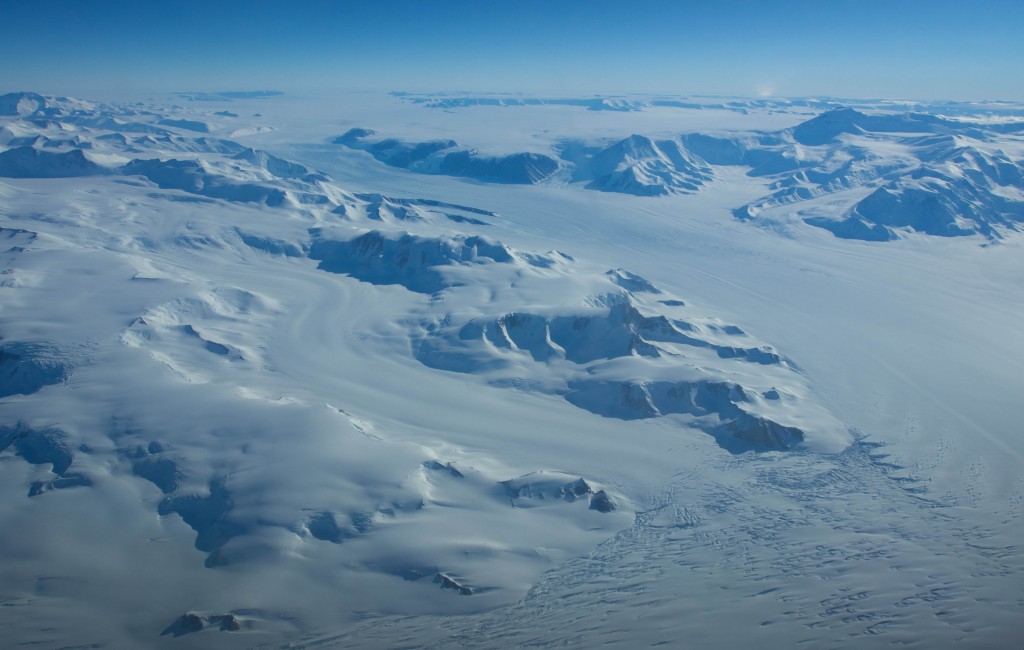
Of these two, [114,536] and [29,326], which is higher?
[29,326]

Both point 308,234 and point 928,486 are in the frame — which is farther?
point 308,234

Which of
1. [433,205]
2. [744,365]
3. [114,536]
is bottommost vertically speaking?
[114,536]

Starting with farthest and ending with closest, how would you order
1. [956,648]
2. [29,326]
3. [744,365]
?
[744,365] → [29,326] → [956,648]

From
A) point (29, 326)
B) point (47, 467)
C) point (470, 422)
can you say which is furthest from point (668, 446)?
point (29, 326)

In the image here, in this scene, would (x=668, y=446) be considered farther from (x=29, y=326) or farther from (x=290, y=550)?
(x=29, y=326)

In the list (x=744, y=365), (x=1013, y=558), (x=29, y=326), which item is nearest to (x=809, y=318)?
(x=744, y=365)

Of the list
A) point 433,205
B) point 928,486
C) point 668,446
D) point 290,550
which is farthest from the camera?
point 433,205
